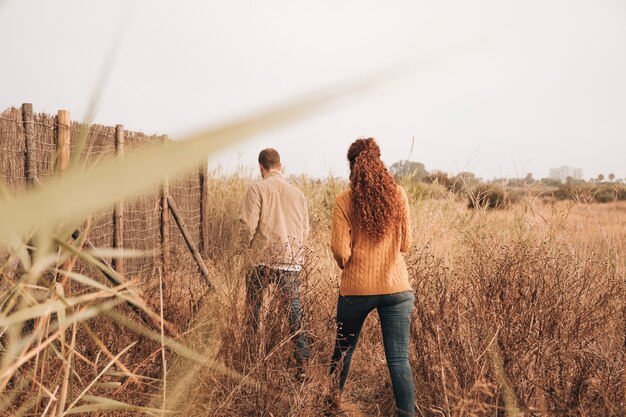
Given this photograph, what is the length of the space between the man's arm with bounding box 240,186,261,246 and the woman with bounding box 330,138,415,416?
150cm

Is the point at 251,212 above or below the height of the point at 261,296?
above

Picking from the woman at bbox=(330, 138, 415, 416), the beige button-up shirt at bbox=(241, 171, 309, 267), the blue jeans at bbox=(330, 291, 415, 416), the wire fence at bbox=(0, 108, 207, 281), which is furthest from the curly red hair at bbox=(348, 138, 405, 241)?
the beige button-up shirt at bbox=(241, 171, 309, 267)

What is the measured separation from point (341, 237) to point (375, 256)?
0.25 m

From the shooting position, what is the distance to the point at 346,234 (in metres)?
3.65

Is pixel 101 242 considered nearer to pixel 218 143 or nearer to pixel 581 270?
pixel 581 270

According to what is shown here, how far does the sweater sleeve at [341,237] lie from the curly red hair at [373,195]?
94 millimetres

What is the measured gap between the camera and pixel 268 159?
516 centimetres

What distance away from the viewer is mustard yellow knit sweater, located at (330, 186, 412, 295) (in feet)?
11.7

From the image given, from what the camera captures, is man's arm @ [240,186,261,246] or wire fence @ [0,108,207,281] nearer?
wire fence @ [0,108,207,281]

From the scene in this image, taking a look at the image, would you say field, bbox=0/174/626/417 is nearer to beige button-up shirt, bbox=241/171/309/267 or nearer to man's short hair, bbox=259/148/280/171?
beige button-up shirt, bbox=241/171/309/267

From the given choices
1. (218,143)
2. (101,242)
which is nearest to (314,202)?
(101,242)

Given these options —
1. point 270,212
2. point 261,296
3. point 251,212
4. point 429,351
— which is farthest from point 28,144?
point 429,351

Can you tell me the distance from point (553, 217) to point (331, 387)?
316 centimetres

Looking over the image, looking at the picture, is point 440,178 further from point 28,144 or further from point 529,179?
point 28,144
